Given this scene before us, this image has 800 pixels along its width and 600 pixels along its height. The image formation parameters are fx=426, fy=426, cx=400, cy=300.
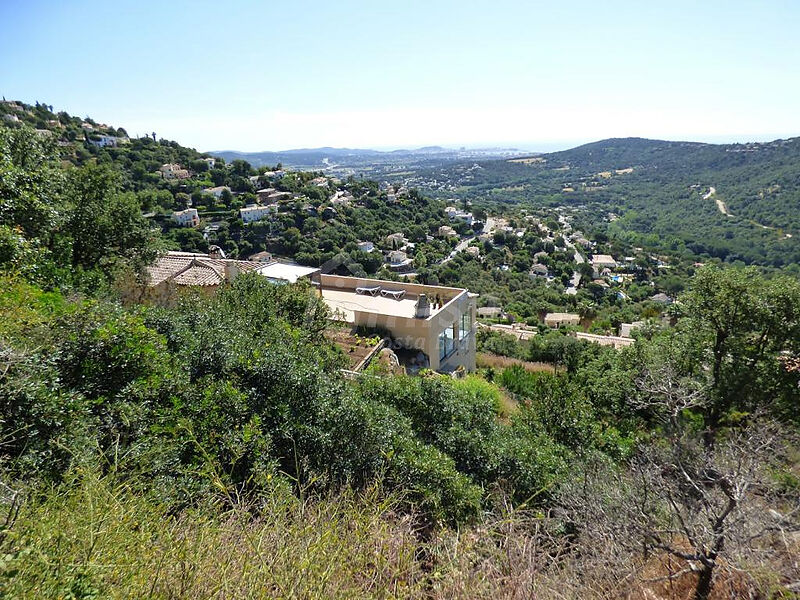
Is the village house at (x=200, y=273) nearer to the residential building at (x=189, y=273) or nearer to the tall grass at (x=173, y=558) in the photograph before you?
the residential building at (x=189, y=273)

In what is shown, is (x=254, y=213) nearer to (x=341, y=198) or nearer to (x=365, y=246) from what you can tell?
(x=365, y=246)

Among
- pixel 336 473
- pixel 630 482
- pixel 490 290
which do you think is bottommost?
pixel 490 290

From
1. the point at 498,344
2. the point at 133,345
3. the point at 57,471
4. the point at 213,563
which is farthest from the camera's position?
the point at 498,344

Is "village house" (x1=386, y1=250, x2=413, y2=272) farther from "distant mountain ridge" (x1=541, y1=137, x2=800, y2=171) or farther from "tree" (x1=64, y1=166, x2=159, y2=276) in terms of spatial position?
"distant mountain ridge" (x1=541, y1=137, x2=800, y2=171)

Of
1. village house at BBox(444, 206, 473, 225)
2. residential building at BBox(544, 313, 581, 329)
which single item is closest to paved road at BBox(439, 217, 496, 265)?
village house at BBox(444, 206, 473, 225)

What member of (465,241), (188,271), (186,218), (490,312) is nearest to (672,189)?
(465,241)

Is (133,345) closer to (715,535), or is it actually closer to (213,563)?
(213,563)

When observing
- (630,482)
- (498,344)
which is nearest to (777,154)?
(498,344)
